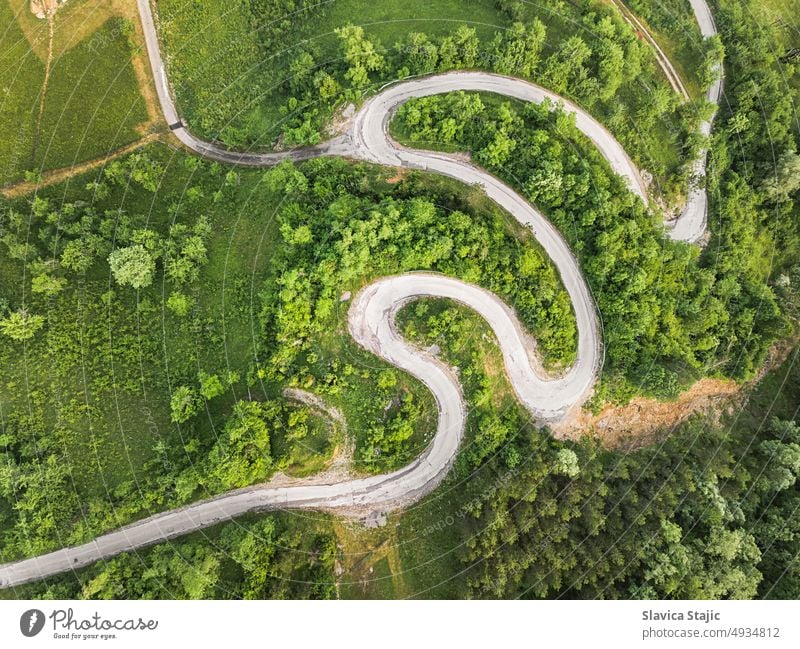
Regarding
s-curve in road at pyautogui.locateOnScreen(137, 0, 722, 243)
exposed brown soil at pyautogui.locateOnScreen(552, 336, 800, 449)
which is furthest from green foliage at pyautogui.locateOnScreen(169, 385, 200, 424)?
exposed brown soil at pyautogui.locateOnScreen(552, 336, 800, 449)

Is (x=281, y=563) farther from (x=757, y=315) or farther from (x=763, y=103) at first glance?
(x=763, y=103)

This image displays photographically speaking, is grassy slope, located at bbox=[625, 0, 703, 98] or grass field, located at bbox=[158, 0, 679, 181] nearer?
grass field, located at bbox=[158, 0, 679, 181]

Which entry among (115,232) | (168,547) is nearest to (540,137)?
(115,232)

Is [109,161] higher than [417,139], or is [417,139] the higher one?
[109,161]

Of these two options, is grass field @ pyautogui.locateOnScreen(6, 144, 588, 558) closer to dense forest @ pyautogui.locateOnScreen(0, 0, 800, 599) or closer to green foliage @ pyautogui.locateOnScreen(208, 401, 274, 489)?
dense forest @ pyautogui.locateOnScreen(0, 0, 800, 599)

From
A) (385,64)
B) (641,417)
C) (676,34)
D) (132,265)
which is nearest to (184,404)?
(132,265)

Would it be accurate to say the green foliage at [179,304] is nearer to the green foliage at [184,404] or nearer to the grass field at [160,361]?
the grass field at [160,361]
